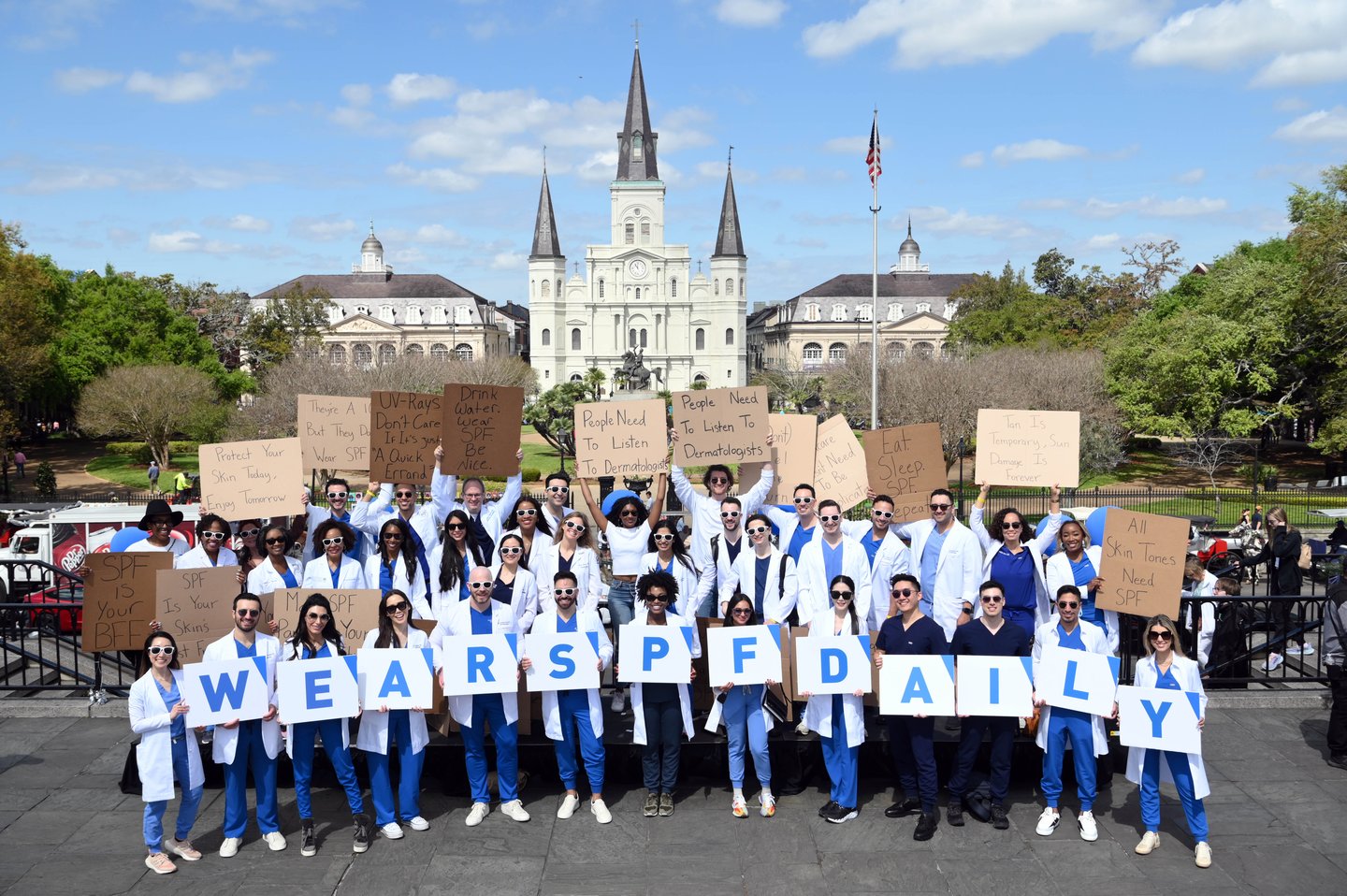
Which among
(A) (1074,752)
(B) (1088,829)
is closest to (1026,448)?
(A) (1074,752)

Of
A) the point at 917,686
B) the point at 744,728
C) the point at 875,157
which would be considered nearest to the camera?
the point at 917,686

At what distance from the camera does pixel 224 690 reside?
262 inches

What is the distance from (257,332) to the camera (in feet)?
210

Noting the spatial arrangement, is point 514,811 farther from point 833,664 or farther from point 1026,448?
point 1026,448

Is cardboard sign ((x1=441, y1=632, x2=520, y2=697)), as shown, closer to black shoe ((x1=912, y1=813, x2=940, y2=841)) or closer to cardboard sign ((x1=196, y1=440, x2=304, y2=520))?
black shoe ((x1=912, y1=813, x2=940, y2=841))

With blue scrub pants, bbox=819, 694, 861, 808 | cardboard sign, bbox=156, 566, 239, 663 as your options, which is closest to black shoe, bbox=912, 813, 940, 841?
blue scrub pants, bbox=819, 694, 861, 808

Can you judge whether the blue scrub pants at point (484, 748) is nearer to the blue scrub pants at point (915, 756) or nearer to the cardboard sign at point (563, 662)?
the cardboard sign at point (563, 662)

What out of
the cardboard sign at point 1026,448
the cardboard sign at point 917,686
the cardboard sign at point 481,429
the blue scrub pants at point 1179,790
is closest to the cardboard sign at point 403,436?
the cardboard sign at point 481,429

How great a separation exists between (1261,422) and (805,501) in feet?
110

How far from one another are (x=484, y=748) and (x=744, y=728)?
1793 millimetres

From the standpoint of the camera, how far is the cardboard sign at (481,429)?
31.1 feet

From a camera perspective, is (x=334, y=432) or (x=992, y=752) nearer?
(x=992, y=752)

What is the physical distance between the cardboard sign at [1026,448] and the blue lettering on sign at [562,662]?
4.55m

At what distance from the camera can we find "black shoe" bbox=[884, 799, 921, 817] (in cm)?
728
